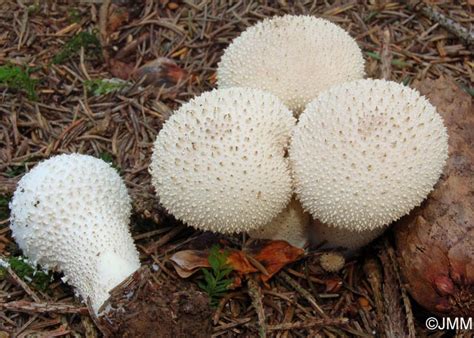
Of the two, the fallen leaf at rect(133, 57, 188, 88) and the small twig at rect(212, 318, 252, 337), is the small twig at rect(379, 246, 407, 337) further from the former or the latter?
the fallen leaf at rect(133, 57, 188, 88)

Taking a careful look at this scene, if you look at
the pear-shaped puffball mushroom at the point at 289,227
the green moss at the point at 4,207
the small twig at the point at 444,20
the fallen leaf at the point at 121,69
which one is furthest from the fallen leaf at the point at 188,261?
the small twig at the point at 444,20

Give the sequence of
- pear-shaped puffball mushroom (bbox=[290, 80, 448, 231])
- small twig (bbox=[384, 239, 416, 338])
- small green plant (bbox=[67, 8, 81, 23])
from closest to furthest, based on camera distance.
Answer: pear-shaped puffball mushroom (bbox=[290, 80, 448, 231]) < small twig (bbox=[384, 239, 416, 338]) < small green plant (bbox=[67, 8, 81, 23])

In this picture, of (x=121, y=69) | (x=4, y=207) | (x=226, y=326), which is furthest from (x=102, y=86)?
(x=226, y=326)

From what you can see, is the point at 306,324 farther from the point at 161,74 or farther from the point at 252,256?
the point at 161,74

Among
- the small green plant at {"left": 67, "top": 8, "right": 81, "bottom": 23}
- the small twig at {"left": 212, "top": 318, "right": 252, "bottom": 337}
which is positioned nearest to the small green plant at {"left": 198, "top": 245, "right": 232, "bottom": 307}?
the small twig at {"left": 212, "top": 318, "right": 252, "bottom": 337}

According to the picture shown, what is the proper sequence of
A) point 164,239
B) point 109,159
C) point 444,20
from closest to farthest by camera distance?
point 164,239 < point 109,159 < point 444,20
